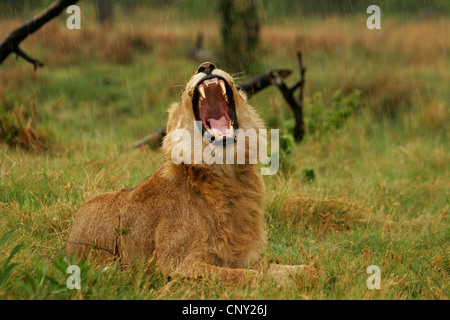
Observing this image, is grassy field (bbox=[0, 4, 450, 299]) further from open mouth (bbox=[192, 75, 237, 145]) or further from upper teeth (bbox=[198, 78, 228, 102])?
upper teeth (bbox=[198, 78, 228, 102])

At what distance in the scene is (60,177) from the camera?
6.07m

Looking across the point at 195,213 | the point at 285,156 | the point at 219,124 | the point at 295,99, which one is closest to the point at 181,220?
the point at 195,213

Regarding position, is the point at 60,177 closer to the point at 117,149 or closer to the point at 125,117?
the point at 117,149

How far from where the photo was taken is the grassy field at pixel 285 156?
13.2ft

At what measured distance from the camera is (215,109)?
460 cm

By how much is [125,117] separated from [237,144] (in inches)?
283

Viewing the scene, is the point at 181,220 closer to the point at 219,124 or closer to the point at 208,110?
the point at 219,124

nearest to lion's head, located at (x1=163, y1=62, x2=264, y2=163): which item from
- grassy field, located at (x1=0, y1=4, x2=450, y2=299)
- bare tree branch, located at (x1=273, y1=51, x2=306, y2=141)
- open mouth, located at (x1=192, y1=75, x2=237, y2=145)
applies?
open mouth, located at (x1=192, y1=75, x2=237, y2=145)

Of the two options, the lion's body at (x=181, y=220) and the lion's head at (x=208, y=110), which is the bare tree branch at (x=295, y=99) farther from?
the lion's body at (x=181, y=220)

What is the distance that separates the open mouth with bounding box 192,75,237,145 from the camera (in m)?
4.17

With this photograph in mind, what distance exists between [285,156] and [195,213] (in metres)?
3.42

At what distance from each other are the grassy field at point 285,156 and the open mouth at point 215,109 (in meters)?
1.09

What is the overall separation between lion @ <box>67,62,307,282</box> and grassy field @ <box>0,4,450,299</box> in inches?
6.9

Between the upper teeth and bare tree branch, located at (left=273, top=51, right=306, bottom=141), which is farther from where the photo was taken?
bare tree branch, located at (left=273, top=51, right=306, bottom=141)
